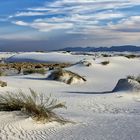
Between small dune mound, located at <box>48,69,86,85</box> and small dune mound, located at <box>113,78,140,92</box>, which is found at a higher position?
small dune mound, located at <box>113,78,140,92</box>

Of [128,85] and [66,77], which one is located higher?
[128,85]

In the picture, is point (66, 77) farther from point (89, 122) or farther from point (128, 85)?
point (89, 122)

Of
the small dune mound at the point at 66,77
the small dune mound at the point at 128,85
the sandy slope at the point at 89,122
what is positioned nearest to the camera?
the sandy slope at the point at 89,122

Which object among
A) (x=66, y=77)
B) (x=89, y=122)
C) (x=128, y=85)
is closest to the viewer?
(x=89, y=122)

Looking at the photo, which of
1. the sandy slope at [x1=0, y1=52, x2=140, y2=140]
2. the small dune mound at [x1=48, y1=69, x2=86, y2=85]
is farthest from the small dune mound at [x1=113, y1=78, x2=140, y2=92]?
the small dune mound at [x1=48, y1=69, x2=86, y2=85]

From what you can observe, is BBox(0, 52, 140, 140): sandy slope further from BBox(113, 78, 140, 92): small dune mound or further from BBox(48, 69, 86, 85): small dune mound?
BBox(48, 69, 86, 85): small dune mound

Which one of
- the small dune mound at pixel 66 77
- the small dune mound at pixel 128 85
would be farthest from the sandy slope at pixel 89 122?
the small dune mound at pixel 66 77

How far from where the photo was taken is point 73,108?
13383 millimetres

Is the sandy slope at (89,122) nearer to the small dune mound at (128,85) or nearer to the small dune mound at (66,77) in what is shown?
the small dune mound at (128,85)

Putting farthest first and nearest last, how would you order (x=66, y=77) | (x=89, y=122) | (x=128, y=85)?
(x=66, y=77) < (x=128, y=85) < (x=89, y=122)

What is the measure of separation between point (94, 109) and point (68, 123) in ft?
10.9

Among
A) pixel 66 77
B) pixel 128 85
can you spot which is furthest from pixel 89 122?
pixel 66 77

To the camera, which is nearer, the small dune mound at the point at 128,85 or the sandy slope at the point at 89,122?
the sandy slope at the point at 89,122

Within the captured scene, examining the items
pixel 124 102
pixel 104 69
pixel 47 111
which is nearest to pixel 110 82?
pixel 104 69
